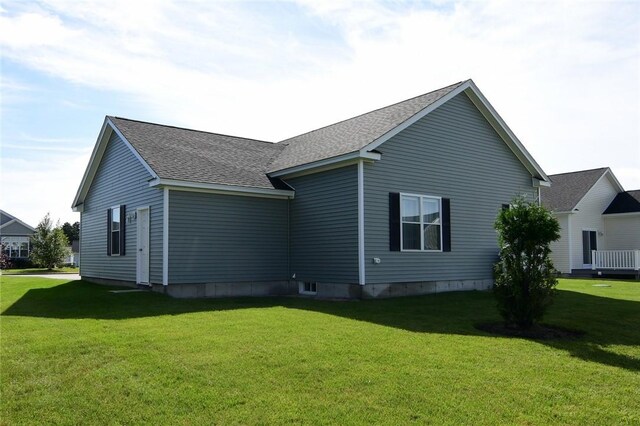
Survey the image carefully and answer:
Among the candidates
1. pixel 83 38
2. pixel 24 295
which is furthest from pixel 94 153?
pixel 83 38

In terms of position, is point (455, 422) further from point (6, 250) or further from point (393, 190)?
point (6, 250)

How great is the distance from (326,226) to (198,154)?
16.1ft

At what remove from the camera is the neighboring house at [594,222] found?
80.1 ft

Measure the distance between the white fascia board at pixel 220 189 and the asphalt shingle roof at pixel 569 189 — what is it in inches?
613

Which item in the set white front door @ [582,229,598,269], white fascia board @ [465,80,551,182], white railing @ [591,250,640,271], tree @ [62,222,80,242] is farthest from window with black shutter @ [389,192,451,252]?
tree @ [62,222,80,242]

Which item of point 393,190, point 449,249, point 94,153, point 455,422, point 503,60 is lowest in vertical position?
point 455,422

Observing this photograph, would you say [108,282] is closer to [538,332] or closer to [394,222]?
[394,222]

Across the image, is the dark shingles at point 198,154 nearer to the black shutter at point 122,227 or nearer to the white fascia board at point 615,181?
the black shutter at point 122,227

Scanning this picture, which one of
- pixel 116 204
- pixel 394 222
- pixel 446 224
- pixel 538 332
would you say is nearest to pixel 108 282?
pixel 116 204

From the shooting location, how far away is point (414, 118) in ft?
46.5

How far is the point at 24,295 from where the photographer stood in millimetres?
13391

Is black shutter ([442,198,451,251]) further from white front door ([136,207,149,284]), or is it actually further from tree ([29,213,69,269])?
tree ([29,213,69,269])

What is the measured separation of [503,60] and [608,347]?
7144mm

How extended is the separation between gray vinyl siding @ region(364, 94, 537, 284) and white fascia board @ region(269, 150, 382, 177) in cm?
38
